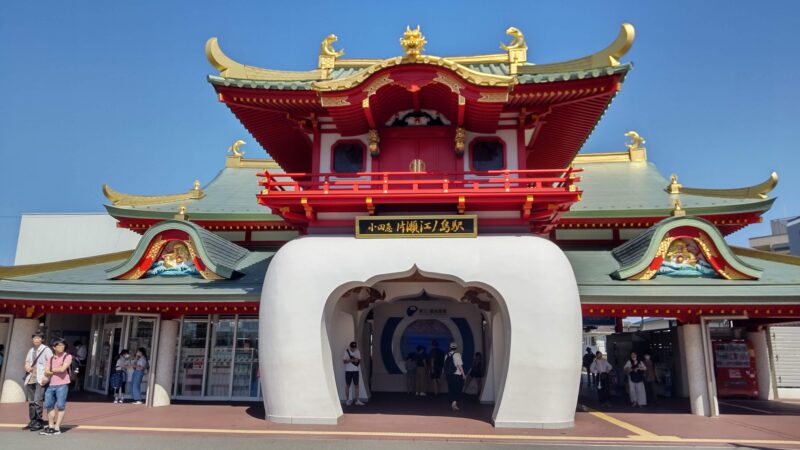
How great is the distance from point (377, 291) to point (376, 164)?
11.9ft

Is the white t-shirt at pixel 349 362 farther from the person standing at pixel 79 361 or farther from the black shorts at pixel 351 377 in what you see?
the person standing at pixel 79 361

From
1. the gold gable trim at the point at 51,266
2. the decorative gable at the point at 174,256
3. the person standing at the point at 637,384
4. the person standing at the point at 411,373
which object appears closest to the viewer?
the decorative gable at the point at 174,256

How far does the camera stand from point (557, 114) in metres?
12.9

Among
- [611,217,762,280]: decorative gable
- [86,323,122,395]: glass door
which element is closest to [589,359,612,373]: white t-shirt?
[611,217,762,280]: decorative gable

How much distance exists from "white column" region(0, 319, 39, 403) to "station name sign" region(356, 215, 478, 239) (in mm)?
10156

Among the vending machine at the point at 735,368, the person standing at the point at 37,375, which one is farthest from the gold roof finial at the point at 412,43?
the vending machine at the point at 735,368

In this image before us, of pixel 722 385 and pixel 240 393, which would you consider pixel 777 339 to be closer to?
pixel 722 385

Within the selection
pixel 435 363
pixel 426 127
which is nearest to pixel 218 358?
pixel 435 363

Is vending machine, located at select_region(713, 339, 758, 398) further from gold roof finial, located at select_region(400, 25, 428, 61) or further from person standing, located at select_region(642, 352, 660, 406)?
gold roof finial, located at select_region(400, 25, 428, 61)

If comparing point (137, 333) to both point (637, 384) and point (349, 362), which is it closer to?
point (349, 362)

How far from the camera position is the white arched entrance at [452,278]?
33.8ft

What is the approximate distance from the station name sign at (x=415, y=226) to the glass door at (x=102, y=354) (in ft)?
32.6

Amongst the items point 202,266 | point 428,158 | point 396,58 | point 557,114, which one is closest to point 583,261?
point 557,114

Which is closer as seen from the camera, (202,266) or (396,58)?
(396,58)
